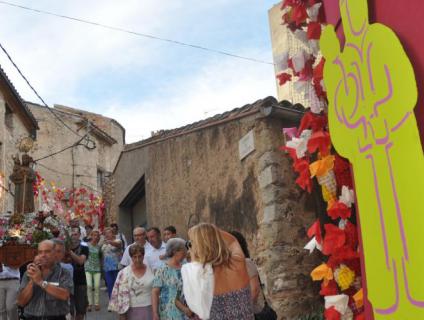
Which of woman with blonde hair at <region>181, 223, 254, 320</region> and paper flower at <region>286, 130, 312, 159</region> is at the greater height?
paper flower at <region>286, 130, 312, 159</region>

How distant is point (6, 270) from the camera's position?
589 centimetres

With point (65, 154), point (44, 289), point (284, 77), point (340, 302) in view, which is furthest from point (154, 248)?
point (65, 154)

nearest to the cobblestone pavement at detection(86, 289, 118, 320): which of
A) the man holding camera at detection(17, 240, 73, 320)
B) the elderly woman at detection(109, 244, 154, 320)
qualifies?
the elderly woman at detection(109, 244, 154, 320)

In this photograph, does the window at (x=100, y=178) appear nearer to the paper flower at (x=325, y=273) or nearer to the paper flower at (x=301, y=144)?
the paper flower at (x=301, y=144)

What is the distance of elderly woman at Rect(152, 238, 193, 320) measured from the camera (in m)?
4.62

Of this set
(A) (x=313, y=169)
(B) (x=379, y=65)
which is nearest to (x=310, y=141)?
(A) (x=313, y=169)

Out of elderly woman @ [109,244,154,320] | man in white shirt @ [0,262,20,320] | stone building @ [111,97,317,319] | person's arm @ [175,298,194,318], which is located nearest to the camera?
person's arm @ [175,298,194,318]

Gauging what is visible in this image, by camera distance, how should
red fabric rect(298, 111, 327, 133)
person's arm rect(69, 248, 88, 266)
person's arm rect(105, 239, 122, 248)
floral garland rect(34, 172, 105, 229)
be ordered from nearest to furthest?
red fabric rect(298, 111, 327, 133), person's arm rect(69, 248, 88, 266), person's arm rect(105, 239, 122, 248), floral garland rect(34, 172, 105, 229)

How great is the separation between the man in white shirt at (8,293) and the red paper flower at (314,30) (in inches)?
168

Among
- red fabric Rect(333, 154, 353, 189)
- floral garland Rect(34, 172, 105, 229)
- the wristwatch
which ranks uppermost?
floral garland Rect(34, 172, 105, 229)

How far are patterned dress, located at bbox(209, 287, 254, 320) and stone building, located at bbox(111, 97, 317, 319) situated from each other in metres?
2.88

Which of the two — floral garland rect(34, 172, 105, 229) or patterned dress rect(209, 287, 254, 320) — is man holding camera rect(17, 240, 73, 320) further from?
floral garland rect(34, 172, 105, 229)

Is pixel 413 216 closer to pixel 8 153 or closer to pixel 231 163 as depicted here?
pixel 231 163

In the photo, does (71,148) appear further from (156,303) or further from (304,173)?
(304,173)
